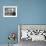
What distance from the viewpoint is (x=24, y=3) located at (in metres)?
4.47

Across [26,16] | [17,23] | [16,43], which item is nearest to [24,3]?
[26,16]

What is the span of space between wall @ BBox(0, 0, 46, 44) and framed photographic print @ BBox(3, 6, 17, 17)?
14 centimetres

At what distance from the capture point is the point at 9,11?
4.48m

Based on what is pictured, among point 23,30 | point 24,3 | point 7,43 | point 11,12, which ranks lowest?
point 7,43

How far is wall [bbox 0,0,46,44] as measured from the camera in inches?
176

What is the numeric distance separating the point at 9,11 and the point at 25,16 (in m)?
0.57

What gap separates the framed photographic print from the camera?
4445 millimetres

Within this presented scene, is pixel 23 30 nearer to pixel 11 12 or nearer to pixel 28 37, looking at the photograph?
pixel 28 37

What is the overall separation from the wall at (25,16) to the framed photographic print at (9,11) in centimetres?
14

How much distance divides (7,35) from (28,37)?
28.8 inches

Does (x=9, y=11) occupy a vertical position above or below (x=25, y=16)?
above

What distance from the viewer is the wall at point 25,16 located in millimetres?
4461

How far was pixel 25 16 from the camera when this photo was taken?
4.48 meters

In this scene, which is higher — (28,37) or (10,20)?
(10,20)
